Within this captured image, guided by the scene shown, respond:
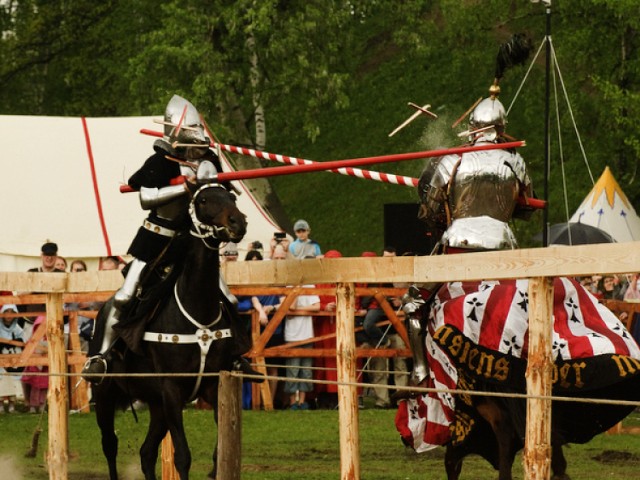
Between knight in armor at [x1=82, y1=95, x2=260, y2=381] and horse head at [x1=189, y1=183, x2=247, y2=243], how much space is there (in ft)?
1.28

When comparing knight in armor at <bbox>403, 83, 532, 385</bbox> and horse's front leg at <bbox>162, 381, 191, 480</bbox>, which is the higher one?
knight in armor at <bbox>403, 83, 532, 385</bbox>

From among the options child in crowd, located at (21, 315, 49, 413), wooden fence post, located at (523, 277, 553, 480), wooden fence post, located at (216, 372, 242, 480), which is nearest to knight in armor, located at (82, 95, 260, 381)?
wooden fence post, located at (216, 372, 242, 480)

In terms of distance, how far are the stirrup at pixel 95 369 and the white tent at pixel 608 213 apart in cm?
1538

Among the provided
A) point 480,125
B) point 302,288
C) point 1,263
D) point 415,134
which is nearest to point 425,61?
point 415,134

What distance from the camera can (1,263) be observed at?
19406 millimetres

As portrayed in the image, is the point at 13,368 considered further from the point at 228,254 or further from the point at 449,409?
the point at 449,409

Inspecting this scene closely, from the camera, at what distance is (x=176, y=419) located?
9.20 m

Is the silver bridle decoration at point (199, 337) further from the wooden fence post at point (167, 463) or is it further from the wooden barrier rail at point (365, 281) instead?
the wooden fence post at point (167, 463)

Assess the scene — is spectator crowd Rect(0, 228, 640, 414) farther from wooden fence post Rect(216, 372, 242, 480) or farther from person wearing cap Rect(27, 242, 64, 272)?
wooden fence post Rect(216, 372, 242, 480)

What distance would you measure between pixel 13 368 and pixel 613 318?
29.4 feet

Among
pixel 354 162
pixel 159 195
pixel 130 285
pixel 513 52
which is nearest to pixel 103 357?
pixel 130 285

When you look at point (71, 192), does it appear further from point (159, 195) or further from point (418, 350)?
point (418, 350)

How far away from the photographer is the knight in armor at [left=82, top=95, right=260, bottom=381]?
942cm

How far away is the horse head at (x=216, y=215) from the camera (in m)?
8.70
